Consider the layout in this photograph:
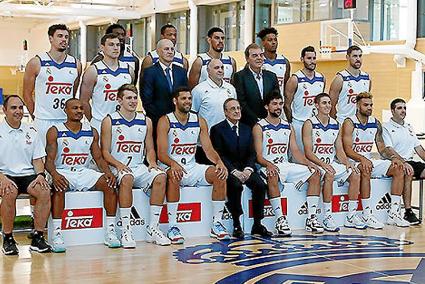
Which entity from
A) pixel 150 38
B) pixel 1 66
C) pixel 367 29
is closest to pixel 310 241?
pixel 367 29

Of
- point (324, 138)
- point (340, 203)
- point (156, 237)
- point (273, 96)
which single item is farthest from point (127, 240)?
point (340, 203)

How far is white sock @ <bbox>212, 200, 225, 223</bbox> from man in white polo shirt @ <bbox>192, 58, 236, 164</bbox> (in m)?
0.49

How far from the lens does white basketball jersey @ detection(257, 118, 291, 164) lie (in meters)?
7.74

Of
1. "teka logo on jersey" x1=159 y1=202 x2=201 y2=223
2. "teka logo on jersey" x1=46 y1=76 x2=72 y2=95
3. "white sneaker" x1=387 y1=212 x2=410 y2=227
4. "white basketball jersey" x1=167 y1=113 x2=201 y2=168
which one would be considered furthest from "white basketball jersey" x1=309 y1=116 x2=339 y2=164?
"teka logo on jersey" x1=46 y1=76 x2=72 y2=95

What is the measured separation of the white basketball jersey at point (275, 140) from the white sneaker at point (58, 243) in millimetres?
2268

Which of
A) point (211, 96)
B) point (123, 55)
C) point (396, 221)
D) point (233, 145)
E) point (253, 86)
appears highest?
point (123, 55)

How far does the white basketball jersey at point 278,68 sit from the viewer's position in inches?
327

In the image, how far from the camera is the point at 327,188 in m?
7.89

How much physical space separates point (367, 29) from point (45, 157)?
12132 mm

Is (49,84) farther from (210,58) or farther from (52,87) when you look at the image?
(210,58)

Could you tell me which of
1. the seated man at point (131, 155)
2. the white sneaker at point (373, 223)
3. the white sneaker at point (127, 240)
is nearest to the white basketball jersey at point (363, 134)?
the white sneaker at point (373, 223)

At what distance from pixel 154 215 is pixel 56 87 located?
1485mm

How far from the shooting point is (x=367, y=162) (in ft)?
26.6

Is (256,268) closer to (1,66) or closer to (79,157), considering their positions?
(79,157)
